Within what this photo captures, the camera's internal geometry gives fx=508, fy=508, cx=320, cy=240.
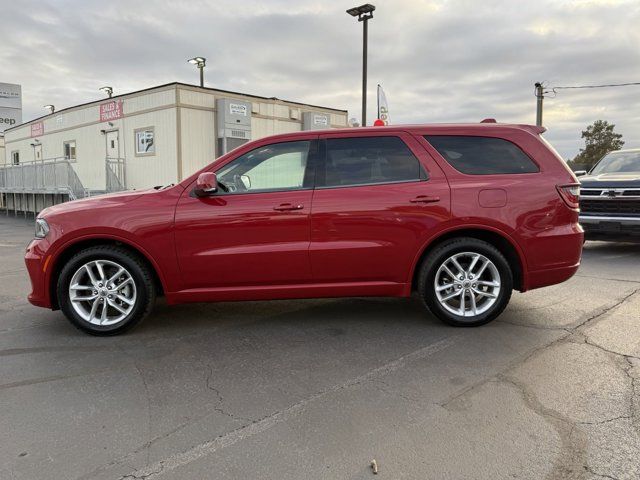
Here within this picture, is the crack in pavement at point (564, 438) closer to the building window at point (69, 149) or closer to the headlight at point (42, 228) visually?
the headlight at point (42, 228)

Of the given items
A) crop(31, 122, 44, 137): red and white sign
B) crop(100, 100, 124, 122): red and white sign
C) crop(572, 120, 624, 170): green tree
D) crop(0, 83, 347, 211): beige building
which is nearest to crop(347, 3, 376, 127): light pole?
crop(0, 83, 347, 211): beige building

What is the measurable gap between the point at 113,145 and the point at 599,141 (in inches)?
1873

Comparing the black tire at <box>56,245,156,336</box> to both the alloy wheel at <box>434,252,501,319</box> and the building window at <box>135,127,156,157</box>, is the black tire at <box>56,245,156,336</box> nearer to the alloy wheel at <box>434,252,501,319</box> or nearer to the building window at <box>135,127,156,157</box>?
the alloy wheel at <box>434,252,501,319</box>

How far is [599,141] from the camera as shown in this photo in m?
50.6

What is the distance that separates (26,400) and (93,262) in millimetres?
1418

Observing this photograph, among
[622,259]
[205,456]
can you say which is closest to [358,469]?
[205,456]

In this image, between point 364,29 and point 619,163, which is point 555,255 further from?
point 364,29

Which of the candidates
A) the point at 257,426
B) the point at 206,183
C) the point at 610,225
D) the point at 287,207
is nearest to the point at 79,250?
the point at 206,183

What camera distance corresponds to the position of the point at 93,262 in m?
4.36

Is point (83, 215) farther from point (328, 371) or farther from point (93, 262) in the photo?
point (328, 371)

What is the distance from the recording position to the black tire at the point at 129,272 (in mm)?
4324

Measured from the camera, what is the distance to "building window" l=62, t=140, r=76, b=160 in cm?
2253

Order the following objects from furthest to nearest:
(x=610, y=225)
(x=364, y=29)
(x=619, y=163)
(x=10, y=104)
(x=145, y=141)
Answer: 1. (x=10, y=104)
2. (x=145, y=141)
3. (x=364, y=29)
4. (x=619, y=163)
5. (x=610, y=225)

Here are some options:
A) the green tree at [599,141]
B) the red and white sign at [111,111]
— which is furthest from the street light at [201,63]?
the green tree at [599,141]
